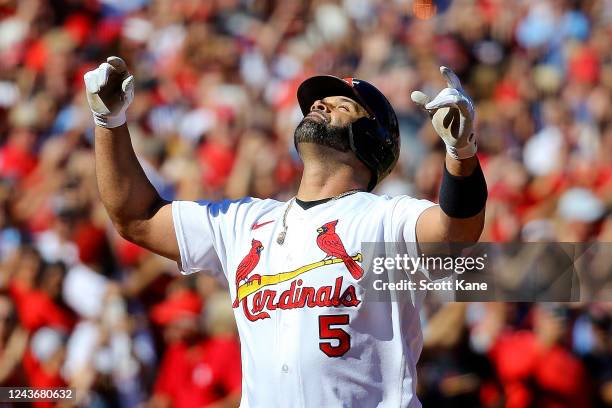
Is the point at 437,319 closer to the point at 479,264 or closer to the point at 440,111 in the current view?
the point at 479,264

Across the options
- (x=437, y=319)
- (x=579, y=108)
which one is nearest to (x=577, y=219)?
(x=437, y=319)

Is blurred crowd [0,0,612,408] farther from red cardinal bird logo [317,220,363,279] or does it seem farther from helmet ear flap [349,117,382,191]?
red cardinal bird logo [317,220,363,279]

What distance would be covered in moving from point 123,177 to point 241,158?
4.36 meters

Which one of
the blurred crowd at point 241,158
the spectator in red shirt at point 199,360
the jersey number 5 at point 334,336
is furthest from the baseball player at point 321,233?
the blurred crowd at point 241,158

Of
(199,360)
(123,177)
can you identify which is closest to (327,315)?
(123,177)

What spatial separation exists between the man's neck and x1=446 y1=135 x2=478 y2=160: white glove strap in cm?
67

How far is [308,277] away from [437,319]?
118 inches

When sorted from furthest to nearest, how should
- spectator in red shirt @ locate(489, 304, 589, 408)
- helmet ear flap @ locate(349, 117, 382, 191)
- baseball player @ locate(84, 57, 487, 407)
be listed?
spectator in red shirt @ locate(489, 304, 589, 408), helmet ear flap @ locate(349, 117, 382, 191), baseball player @ locate(84, 57, 487, 407)

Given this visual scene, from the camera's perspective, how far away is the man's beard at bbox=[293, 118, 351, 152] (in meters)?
3.95

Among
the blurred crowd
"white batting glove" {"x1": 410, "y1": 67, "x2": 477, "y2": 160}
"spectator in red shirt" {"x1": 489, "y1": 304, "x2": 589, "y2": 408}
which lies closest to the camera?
"white batting glove" {"x1": 410, "y1": 67, "x2": 477, "y2": 160}

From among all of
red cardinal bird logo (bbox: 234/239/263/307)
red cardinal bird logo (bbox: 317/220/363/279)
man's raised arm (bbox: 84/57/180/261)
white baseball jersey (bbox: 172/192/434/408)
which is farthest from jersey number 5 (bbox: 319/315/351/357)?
man's raised arm (bbox: 84/57/180/261)

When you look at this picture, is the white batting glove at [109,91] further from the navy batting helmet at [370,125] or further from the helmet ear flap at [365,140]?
the helmet ear flap at [365,140]

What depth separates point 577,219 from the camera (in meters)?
6.99

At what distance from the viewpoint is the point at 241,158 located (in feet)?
27.9
